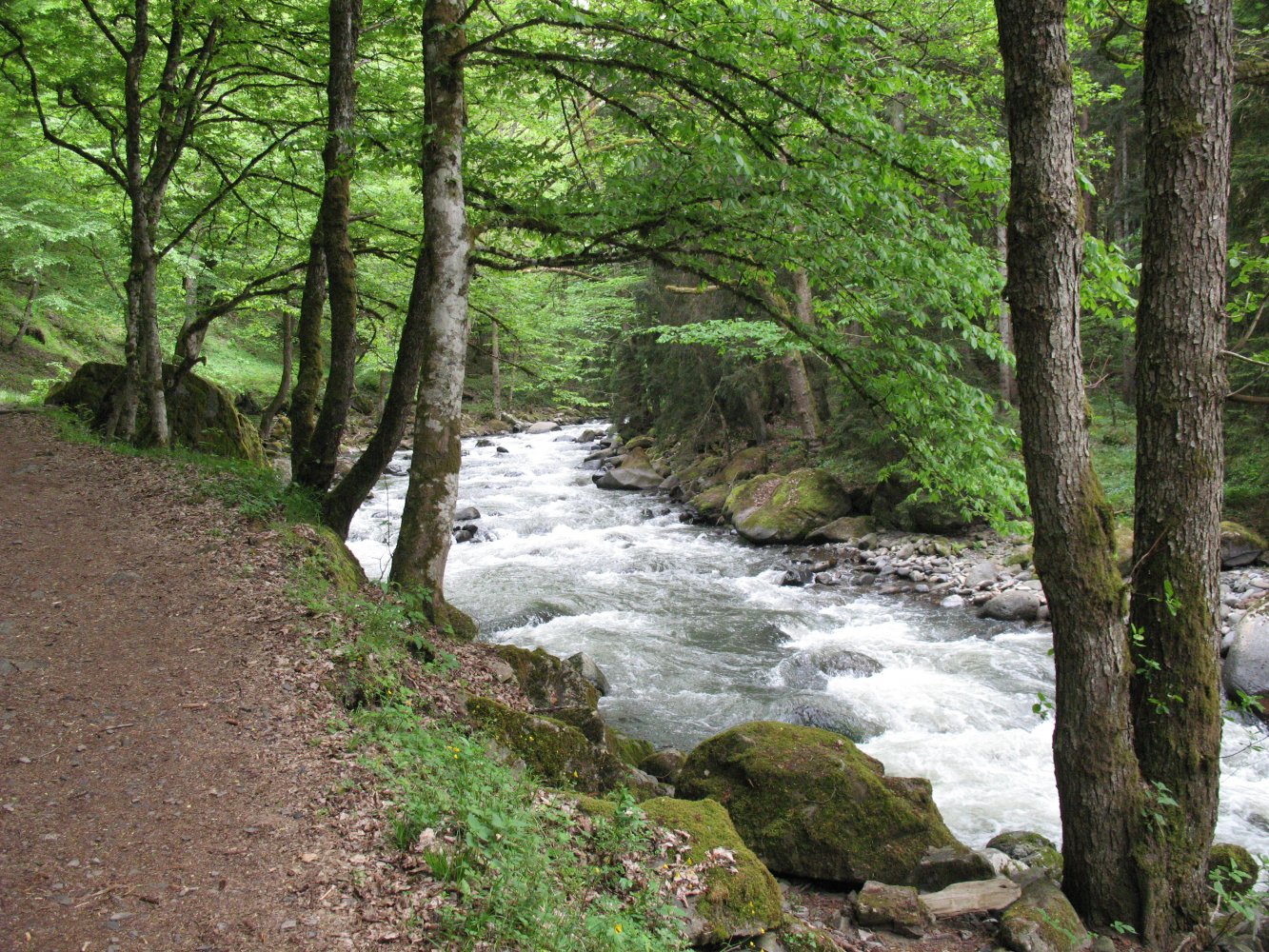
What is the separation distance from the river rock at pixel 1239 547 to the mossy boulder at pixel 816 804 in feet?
29.1

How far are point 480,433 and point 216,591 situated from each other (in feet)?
90.7

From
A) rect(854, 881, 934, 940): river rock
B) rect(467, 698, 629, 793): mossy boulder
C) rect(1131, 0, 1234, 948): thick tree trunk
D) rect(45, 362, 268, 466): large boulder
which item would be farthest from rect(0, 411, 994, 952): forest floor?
rect(45, 362, 268, 466): large boulder

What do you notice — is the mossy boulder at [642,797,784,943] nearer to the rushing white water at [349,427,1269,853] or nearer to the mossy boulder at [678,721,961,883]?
the mossy boulder at [678,721,961,883]

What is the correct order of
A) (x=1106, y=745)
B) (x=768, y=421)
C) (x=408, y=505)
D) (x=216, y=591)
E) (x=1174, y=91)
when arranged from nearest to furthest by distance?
(x=1174, y=91)
(x=1106, y=745)
(x=216, y=591)
(x=408, y=505)
(x=768, y=421)

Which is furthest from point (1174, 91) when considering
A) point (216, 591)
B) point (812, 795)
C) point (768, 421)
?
point (768, 421)

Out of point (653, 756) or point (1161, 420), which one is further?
point (653, 756)

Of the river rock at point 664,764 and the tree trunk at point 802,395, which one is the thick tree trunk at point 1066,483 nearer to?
the river rock at point 664,764

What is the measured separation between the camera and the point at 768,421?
22.1m

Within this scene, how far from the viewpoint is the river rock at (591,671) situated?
9055 millimetres

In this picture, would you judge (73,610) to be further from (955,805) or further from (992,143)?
(992,143)

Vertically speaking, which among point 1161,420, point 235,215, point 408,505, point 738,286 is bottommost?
point 408,505

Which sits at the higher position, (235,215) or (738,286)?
(235,215)

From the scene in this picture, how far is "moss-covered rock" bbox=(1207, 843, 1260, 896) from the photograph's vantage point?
4.88 m

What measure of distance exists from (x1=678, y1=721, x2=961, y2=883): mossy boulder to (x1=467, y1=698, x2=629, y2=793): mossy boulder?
89cm
